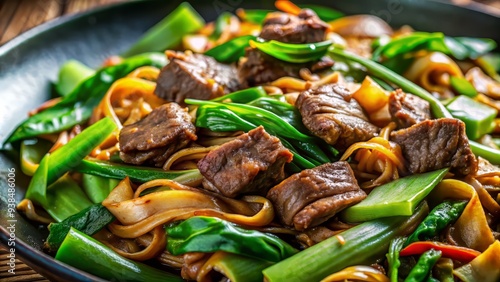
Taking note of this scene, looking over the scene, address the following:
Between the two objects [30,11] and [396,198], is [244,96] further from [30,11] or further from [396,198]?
[30,11]

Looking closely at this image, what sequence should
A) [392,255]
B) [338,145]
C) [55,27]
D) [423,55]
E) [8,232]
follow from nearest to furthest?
[392,255], [8,232], [338,145], [423,55], [55,27]

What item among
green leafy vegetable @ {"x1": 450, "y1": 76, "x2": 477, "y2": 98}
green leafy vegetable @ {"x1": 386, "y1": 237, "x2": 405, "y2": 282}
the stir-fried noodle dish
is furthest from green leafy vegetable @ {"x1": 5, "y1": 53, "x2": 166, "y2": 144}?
green leafy vegetable @ {"x1": 386, "y1": 237, "x2": 405, "y2": 282}

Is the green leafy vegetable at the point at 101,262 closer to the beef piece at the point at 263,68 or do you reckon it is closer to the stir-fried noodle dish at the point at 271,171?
the stir-fried noodle dish at the point at 271,171

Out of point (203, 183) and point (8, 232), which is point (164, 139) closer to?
point (203, 183)

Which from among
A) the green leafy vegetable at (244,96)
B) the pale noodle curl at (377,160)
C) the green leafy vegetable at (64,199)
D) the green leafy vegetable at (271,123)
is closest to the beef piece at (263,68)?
the green leafy vegetable at (244,96)

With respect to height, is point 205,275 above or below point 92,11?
below

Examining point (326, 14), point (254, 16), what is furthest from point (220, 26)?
point (326, 14)

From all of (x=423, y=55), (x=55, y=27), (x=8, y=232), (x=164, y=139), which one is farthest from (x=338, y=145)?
(x=55, y=27)
